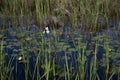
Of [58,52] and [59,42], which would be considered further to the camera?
[59,42]

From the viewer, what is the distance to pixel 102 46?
161 inches

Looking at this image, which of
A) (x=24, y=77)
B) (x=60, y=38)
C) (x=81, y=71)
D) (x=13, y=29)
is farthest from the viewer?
(x=13, y=29)

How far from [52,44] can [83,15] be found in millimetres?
1325

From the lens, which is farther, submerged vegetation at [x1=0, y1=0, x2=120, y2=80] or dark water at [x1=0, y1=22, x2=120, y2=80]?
dark water at [x1=0, y1=22, x2=120, y2=80]

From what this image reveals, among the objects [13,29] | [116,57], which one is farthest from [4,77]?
[13,29]

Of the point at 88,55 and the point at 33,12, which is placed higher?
the point at 33,12

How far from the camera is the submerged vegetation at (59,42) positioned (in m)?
3.20

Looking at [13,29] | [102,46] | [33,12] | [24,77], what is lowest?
[24,77]

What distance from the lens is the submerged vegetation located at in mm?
3203

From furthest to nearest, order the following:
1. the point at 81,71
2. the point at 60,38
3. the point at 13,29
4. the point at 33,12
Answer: the point at 33,12 → the point at 13,29 → the point at 60,38 → the point at 81,71

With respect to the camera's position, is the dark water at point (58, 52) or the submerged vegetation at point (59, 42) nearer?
the submerged vegetation at point (59, 42)

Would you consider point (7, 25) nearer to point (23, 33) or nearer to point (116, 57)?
point (23, 33)

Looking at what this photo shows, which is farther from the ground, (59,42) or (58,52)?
(59,42)

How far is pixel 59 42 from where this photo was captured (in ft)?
13.6
